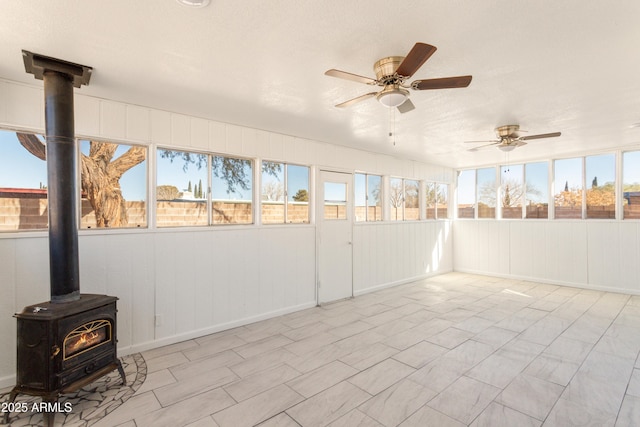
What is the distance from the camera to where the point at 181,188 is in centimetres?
372

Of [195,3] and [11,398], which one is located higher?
[195,3]

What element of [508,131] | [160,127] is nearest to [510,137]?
[508,131]

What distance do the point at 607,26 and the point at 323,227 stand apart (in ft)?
12.6

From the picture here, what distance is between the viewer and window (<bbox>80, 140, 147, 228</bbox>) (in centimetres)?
315

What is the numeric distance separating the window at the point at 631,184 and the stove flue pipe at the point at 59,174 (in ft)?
26.6

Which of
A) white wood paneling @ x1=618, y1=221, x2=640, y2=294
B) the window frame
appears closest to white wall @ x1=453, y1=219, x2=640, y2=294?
white wood paneling @ x1=618, y1=221, x2=640, y2=294

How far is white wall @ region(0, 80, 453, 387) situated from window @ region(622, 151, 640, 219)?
5105mm

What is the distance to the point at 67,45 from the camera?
2.18 meters

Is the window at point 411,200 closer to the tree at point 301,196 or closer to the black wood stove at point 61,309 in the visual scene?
the tree at point 301,196

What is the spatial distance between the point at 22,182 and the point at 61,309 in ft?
Result: 4.65

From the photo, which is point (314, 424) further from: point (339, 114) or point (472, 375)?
point (339, 114)

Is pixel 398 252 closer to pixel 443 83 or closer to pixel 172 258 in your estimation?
pixel 172 258

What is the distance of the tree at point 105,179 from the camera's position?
10.4ft

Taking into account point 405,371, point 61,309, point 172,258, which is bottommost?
point 405,371
